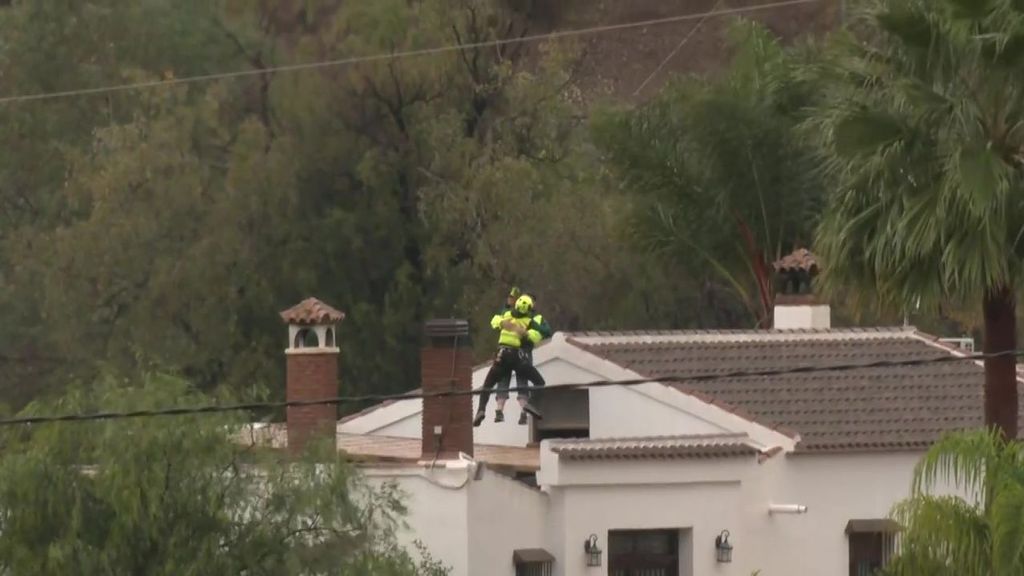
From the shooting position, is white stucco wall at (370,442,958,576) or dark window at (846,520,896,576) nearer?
white stucco wall at (370,442,958,576)

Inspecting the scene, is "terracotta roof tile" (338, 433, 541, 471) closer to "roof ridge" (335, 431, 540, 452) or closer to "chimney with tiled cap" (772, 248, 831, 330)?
"roof ridge" (335, 431, 540, 452)

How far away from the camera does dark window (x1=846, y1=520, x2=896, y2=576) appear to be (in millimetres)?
25250

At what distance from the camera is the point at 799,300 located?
30.6 meters

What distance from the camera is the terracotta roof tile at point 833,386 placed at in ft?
84.0

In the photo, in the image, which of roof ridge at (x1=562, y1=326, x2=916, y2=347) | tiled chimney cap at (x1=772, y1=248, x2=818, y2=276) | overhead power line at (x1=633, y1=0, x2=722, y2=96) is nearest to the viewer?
roof ridge at (x1=562, y1=326, x2=916, y2=347)

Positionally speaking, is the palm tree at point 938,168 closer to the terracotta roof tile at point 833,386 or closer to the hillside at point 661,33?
the terracotta roof tile at point 833,386

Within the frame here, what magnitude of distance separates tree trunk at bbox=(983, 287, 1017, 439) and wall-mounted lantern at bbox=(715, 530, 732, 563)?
5.01 metres

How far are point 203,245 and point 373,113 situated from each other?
432 cm

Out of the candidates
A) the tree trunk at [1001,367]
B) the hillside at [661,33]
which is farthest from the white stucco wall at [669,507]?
the hillside at [661,33]

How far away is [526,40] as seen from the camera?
2083 inches

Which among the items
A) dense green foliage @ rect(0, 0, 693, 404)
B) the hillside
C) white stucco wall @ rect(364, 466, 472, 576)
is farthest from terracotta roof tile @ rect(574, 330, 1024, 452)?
the hillside

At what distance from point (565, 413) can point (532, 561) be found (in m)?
3.35

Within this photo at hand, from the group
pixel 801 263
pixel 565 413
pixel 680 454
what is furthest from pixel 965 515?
pixel 801 263

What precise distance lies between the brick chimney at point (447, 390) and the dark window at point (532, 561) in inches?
46.4
